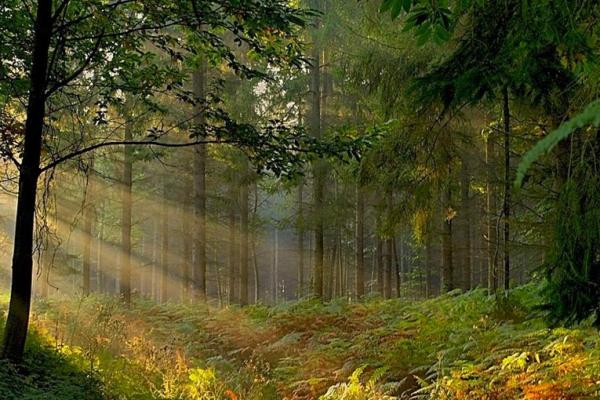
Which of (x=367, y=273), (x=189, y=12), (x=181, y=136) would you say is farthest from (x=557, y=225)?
(x=367, y=273)

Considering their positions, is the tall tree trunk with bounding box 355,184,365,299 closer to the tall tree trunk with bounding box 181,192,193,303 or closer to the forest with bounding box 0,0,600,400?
the forest with bounding box 0,0,600,400

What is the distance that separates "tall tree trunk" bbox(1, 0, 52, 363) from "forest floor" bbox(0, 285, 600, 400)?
41 cm

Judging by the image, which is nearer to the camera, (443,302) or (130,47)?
(130,47)

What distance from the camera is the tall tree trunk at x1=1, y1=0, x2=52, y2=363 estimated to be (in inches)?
207

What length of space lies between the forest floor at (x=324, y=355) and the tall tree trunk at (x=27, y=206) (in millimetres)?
413

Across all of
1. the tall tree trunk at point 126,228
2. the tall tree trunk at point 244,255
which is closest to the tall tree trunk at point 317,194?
the tall tree trunk at point 244,255

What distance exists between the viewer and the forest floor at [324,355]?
207 inches

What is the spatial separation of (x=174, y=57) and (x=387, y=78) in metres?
4.11

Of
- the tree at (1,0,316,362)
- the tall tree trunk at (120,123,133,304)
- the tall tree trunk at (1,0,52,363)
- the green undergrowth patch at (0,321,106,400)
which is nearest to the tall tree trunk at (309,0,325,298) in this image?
the tall tree trunk at (120,123,133,304)

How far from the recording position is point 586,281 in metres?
→ 3.68

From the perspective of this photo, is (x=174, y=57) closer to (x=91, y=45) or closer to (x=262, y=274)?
(x=91, y=45)

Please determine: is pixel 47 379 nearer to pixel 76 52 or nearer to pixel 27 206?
pixel 27 206

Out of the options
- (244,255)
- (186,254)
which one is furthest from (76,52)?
(244,255)

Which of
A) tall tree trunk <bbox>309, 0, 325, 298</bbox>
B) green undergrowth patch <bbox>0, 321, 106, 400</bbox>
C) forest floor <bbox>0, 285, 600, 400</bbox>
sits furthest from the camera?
tall tree trunk <bbox>309, 0, 325, 298</bbox>
